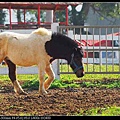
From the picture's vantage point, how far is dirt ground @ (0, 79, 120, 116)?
825 cm

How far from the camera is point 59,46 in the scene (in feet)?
37.4

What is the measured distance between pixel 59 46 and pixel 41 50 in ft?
1.64

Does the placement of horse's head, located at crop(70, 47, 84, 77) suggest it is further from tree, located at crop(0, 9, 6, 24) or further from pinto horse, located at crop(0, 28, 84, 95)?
tree, located at crop(0, 9, 6, 24)

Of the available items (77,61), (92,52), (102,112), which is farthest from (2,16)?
(102,112)

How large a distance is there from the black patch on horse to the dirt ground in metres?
1.02

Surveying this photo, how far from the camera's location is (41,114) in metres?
7.87

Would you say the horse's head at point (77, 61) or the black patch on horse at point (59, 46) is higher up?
the black patch on horse at point (59, 46)

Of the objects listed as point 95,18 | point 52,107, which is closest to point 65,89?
point 52,107

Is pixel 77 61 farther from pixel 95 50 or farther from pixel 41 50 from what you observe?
pixel 95 50

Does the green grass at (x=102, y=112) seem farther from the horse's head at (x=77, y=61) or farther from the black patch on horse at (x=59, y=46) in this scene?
the black patch on horse at (x=59, y=46)

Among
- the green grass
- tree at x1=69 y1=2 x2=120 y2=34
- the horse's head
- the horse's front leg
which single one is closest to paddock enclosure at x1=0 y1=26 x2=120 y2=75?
the horse's head

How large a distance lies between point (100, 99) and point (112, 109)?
5.29ft

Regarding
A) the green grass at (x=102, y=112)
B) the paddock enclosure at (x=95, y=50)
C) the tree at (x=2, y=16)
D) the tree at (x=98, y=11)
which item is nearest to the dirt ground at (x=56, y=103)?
the green grass at (x=102, y=112)

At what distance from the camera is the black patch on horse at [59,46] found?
36.9 feet
